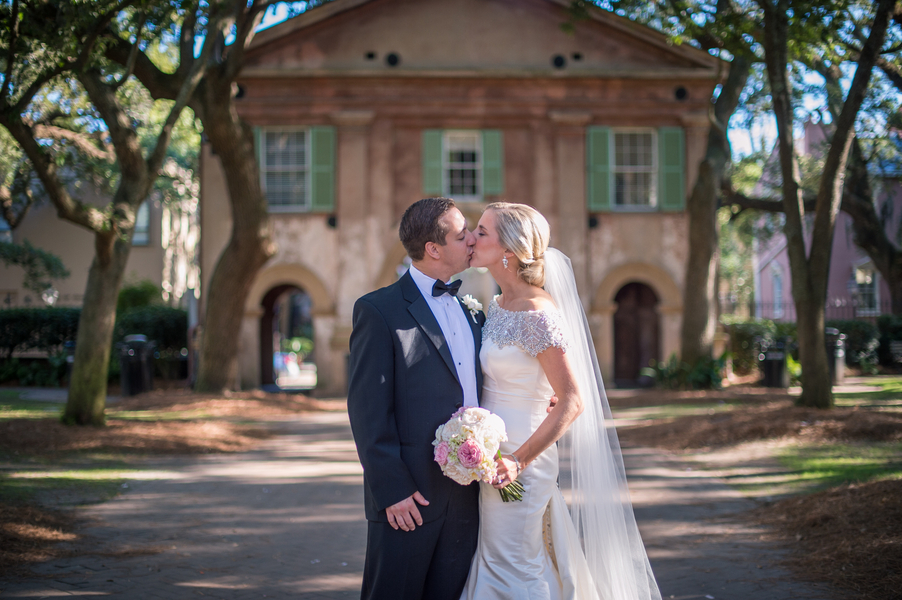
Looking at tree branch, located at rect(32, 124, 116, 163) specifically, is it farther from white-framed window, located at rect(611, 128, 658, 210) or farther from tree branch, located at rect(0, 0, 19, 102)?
white-framed window, located at rect(611, 128, 658, 210)

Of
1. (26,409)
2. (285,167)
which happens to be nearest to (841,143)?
(285,167)

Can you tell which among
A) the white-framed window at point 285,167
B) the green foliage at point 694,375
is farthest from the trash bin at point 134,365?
the green foliage at point 694,375

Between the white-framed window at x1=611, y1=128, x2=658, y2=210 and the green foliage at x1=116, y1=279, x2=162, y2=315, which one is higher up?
the white-framed window at x1=611, y1=128, x2=658, y2=210

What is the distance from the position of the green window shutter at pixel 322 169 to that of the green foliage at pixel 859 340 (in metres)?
14.6

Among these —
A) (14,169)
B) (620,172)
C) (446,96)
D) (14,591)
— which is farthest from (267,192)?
(14,591)

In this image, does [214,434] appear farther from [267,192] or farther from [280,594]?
[267,192]

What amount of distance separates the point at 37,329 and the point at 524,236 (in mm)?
21006

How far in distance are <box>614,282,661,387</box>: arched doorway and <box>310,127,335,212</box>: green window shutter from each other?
8625mm

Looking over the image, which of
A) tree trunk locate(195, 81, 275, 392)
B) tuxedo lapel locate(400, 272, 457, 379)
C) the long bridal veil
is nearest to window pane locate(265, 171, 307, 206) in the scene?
tree trunk locate(195, 81, 275, 392)

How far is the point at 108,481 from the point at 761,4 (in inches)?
419

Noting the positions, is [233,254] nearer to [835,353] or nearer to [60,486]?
[60,486]

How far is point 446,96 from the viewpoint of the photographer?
19531 millimetres

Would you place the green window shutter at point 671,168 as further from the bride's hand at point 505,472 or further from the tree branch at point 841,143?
the bride's hand at point 505,472

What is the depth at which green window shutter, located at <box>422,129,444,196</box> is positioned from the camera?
64.4 feet
